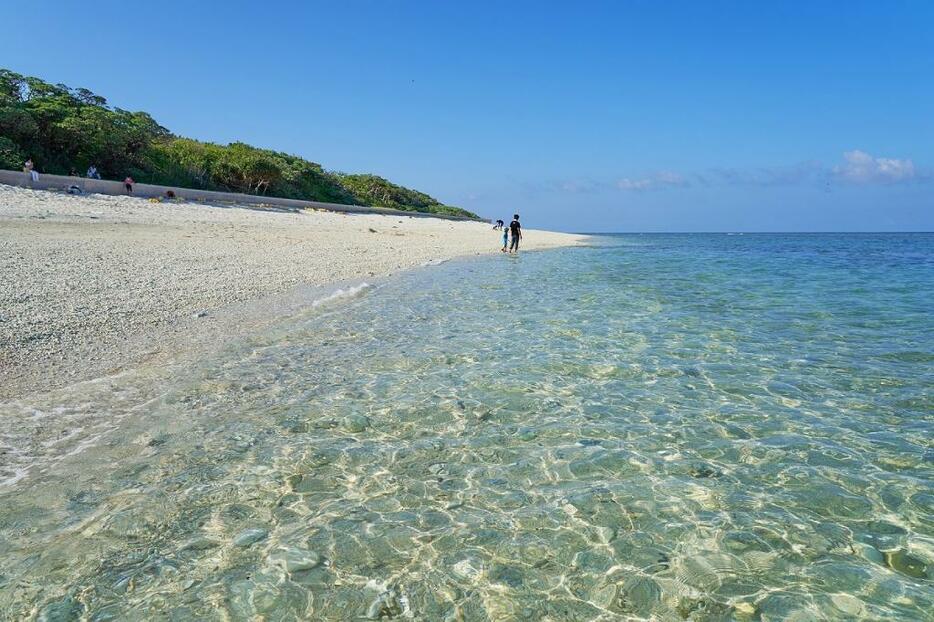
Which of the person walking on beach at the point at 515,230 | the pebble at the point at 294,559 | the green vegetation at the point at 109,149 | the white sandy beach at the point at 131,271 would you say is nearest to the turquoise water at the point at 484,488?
the pebble at the point at 294,559

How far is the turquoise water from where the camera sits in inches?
129

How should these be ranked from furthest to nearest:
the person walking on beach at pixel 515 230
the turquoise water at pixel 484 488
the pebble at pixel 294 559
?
1. the person walking on beach at pixel 515 230
2. the pebble at pixel 294 559
3. the turquoise water at pixel 484 488

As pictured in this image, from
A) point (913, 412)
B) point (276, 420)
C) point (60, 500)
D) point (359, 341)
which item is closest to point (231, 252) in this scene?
point (359, 341)

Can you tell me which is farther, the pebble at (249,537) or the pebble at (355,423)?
the pebble at (355,423)

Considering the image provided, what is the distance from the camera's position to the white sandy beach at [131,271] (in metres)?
7.84

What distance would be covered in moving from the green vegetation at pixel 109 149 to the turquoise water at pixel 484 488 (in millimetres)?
31875

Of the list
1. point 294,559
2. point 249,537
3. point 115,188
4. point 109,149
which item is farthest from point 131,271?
point 109,149

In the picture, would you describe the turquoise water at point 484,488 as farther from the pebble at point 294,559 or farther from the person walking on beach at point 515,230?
the person walking on beach at point 515,230

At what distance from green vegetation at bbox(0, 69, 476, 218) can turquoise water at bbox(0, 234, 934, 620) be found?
31.9 m

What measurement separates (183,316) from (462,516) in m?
8.24

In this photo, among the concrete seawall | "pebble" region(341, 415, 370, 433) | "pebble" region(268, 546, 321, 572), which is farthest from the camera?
the concrete seawall

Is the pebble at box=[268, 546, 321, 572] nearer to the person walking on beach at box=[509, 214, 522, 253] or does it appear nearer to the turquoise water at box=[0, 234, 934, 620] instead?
the turquoise water at box=[0, 234, 934, 620]

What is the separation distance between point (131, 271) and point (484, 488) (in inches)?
483

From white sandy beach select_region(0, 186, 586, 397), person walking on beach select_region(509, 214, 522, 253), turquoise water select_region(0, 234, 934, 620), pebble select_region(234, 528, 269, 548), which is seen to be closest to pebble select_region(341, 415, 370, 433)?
turquoise water select_region(0, 234, 934, 620)
